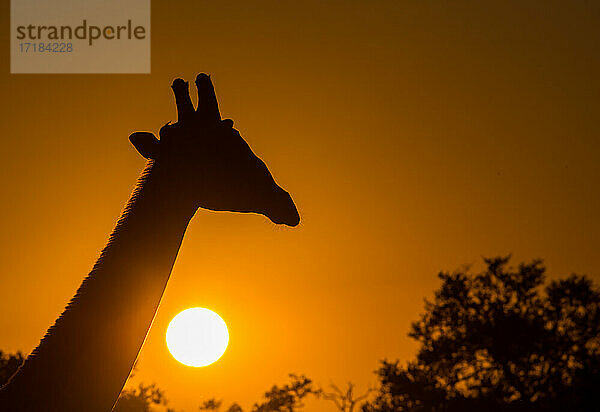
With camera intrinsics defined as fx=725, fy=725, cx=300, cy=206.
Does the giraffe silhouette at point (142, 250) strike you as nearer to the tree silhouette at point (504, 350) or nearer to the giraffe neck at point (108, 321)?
the giraffe neck at point (108, 321)

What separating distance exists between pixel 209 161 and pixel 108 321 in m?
1.61

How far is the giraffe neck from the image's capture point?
477cm

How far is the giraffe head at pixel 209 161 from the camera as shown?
5.82 m

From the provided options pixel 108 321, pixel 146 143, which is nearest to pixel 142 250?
pixel 108 321

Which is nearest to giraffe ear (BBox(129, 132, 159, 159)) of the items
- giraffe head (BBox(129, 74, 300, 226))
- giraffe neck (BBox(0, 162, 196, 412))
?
giraffe head (BBox(129, 74, 300, 226))

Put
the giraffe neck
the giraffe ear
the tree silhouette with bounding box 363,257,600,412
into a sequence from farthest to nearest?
the tree silhouette with bounding box 363,257,600,412
the giraffe ear
the giraffe neck

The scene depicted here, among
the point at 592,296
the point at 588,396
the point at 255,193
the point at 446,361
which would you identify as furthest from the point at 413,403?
the point at 255,193

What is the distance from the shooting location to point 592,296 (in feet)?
122

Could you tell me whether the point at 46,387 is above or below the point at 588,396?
below

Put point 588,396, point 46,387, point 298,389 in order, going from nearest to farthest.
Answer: point 46,387 < point 588,396 < point 298,389

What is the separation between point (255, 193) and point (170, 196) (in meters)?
0.75

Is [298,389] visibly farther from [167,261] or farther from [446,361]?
[167,261]

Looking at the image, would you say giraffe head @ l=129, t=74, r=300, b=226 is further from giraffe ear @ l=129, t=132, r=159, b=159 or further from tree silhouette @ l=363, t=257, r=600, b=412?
tree silhouette @ l=363, t=257, r=600, b=412

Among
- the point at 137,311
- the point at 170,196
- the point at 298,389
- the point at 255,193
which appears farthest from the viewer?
the point at 298,389
